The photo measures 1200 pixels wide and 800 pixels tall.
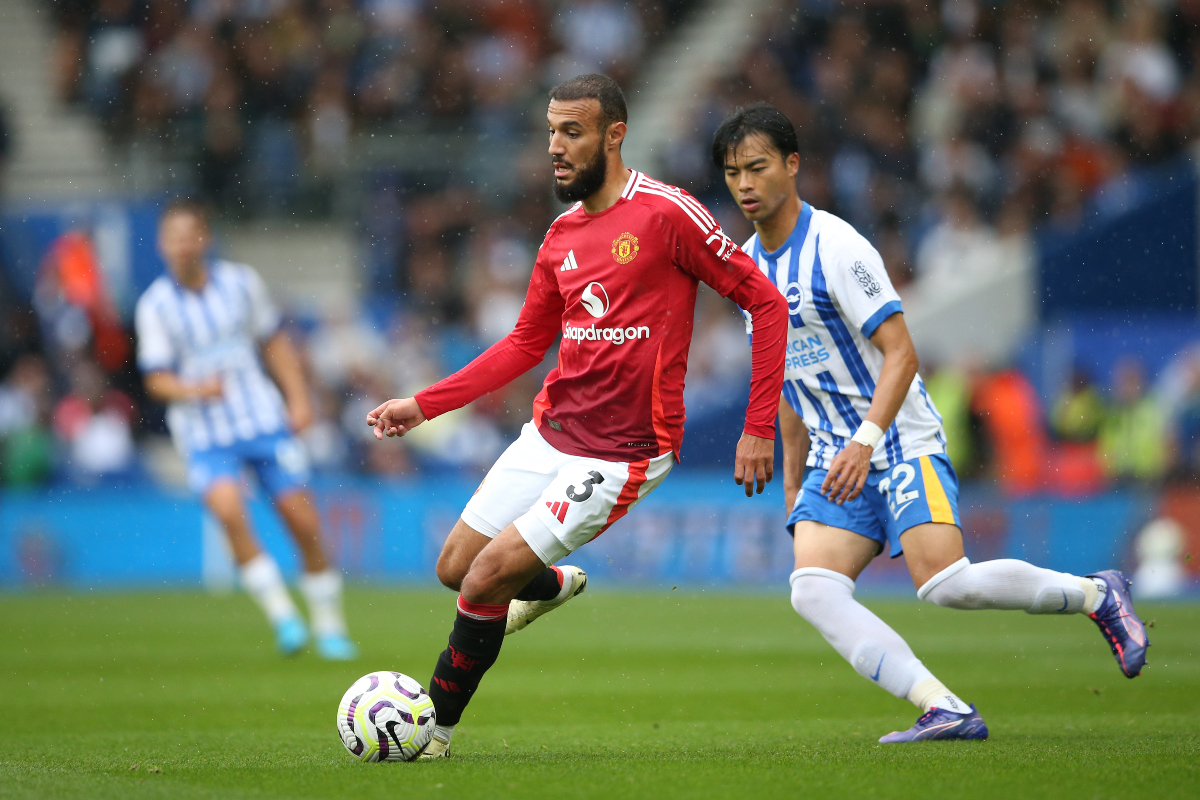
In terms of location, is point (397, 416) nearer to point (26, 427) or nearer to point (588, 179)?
point (588, 179)

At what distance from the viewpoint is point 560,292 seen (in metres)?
5.12

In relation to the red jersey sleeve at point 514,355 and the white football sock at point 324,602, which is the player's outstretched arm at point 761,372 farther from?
the white football sock at point 324,602

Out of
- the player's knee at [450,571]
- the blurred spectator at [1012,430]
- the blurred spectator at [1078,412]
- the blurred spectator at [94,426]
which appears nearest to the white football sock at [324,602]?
the player's knee at [450,571]

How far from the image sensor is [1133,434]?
1381 centimetres

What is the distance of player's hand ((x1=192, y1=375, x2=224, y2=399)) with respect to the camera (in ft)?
28.7

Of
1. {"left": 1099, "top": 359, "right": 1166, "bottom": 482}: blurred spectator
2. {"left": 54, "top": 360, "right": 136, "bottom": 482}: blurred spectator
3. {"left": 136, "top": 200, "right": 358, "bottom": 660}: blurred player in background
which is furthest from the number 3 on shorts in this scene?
{"left": 54, "top": 360, "right": 136, "bottom": 482}: blurred spectator

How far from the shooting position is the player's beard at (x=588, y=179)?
4941mm

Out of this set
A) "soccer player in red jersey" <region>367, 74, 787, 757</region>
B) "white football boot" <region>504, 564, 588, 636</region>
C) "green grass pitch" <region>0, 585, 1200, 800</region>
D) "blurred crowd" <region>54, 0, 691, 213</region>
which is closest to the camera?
"green grass pitch" <region>0, 585, 1200, 800</region>

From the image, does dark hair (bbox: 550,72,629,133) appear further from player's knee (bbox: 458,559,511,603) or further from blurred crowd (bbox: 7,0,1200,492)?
blurred crowd (bbox: 7,0,1200,492)

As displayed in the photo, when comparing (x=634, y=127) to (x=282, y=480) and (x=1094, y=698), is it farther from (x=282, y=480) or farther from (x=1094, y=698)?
(x=1094, y=698)

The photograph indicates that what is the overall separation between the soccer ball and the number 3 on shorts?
1.88 m

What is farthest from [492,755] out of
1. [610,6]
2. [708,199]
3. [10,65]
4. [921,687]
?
[10,65]

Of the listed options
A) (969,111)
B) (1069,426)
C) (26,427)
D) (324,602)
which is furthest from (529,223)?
(324,602)

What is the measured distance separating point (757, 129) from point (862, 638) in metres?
1.97
